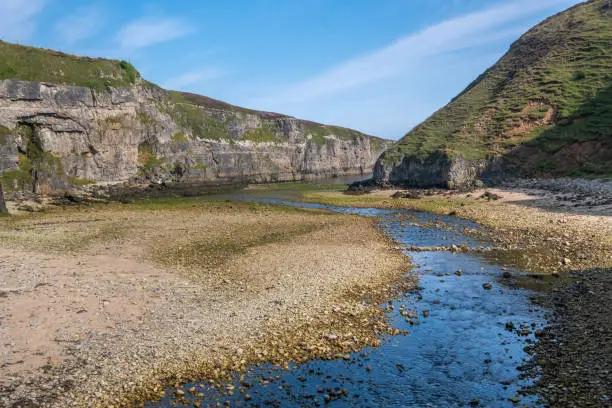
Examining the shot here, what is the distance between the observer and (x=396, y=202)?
213 ft

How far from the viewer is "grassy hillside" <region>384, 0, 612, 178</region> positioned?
73.9m

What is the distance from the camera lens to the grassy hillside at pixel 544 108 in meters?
73.9

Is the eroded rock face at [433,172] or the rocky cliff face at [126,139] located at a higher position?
the rocky cliff face at [126,139]

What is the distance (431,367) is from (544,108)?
8563cm

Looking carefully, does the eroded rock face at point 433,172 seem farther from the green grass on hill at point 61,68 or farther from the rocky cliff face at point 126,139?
the green grass on hill at point 61,68

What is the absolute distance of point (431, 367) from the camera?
14.6 meters

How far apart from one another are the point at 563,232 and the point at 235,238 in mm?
26917

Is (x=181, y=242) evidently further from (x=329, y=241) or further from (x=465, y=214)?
(x=465, y=214)

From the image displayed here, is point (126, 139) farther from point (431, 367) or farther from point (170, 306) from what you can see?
point (431, 367)

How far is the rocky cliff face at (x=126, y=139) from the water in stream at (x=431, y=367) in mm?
74657

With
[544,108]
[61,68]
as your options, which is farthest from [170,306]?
[61,68]

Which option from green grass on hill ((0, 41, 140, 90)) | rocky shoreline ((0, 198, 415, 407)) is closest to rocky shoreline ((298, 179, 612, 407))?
rocky shoreline ((0, 198, 415, 407))

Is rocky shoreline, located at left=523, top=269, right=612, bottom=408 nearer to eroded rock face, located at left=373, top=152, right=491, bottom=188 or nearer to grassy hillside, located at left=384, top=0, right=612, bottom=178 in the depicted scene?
grassy hillside, located at left=384, top=0, right=612, bottom=178

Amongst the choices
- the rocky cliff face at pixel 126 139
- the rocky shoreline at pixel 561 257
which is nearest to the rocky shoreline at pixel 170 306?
the rocky shoreline at pixel 561 257
